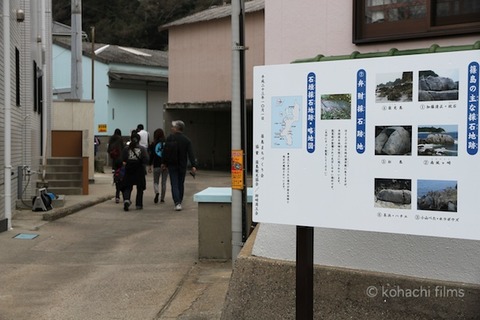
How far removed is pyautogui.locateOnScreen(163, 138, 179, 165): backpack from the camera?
11992 mm

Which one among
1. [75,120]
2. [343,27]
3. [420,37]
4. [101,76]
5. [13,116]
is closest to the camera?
[420,37]

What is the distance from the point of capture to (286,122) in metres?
3.42

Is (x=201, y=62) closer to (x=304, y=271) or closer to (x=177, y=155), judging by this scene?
(x=177, y=155)

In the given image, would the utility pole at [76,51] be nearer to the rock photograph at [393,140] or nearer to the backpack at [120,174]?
the backpack at [120,174]

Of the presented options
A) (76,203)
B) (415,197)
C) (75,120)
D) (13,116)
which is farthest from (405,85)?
(75,120)

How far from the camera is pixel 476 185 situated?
2.98 meters

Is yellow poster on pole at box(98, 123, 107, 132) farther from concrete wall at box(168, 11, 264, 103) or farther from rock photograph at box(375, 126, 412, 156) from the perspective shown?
rock photograph at box(375, 126, 412, 156)

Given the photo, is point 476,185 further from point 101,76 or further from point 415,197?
point 101,76

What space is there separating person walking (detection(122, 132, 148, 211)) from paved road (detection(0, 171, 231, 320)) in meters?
1.31

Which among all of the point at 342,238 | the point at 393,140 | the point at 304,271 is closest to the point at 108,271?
the point at 342,238

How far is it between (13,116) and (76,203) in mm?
2914

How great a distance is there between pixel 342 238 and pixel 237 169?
1782mm

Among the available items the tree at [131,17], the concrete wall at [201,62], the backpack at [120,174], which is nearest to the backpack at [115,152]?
the backpack at [120,174]

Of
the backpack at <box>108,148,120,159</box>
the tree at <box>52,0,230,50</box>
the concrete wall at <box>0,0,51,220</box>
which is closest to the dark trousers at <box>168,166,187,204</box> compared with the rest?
the concrete wall at <box>0,0,51,220</box>
